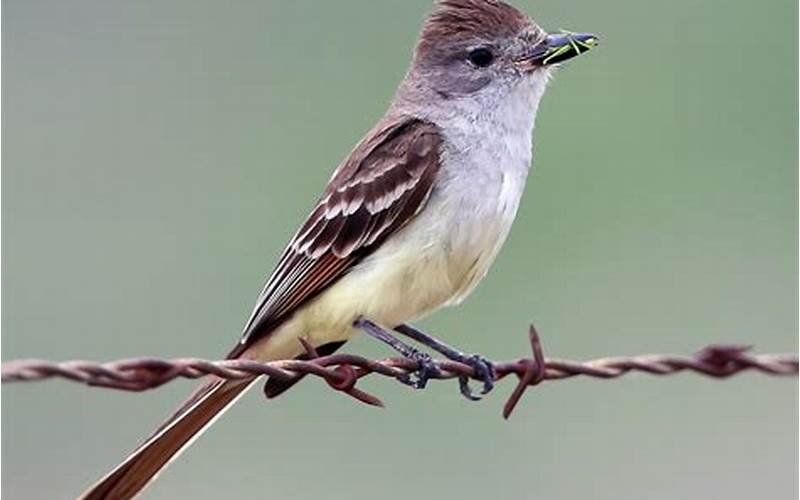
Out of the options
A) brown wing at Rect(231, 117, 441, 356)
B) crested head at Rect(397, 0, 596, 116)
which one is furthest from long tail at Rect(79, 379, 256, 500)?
crested head at Rect(397, 0, 596, 116)

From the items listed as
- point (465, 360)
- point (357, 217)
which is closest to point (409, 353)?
point (465, 360)

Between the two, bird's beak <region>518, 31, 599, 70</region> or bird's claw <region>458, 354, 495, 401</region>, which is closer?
bird's claw <region>458, 354, 495, 401</region>

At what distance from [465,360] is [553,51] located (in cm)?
126

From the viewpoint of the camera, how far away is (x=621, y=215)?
12.3m

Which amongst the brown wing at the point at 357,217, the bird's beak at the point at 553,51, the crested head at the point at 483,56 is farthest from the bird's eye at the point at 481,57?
the brown wing at the point at 357,217

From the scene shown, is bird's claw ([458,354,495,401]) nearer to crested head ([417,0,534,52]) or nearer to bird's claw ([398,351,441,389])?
bird's claw ([398,351,441,389])

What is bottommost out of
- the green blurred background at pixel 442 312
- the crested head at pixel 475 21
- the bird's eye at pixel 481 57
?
the green blurred background at pixel 442 312

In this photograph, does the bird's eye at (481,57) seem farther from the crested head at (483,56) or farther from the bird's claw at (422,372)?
the bird's claw at (422,372)

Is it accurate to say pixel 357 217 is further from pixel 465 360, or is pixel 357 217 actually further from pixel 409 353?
pixel 465 360

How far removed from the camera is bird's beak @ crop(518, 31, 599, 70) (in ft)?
22.4

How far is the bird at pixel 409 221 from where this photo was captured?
640 cm

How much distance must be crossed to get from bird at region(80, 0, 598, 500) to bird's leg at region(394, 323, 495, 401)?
0.11 ft

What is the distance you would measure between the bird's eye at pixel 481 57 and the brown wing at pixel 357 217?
1.27 feet

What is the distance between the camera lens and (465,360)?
6.09 meters
